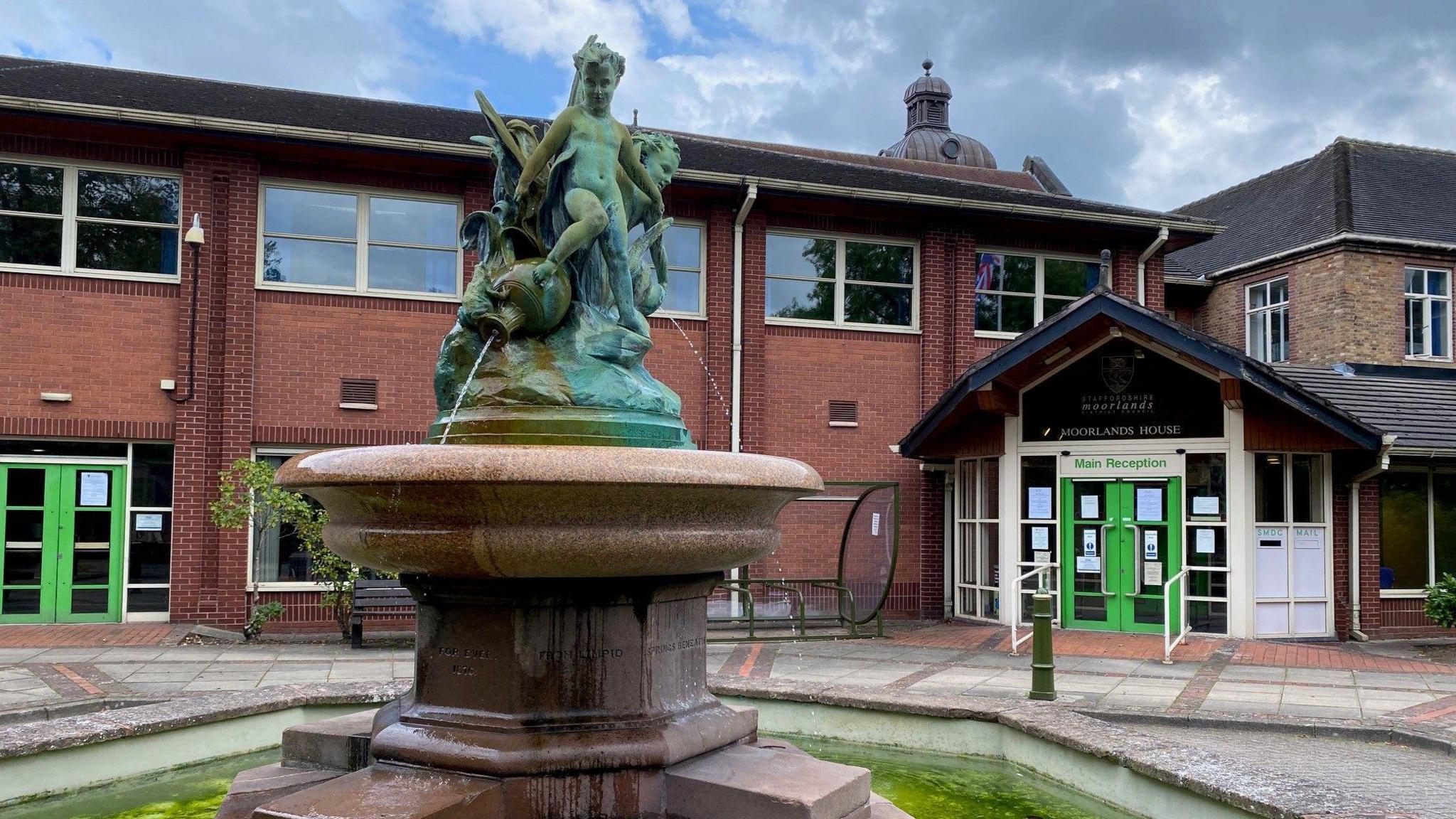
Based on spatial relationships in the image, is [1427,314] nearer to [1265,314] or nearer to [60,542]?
[1265,314]

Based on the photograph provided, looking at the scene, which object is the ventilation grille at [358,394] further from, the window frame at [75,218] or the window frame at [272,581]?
the window frame at [75,218]

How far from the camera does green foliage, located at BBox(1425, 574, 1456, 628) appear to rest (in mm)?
14070

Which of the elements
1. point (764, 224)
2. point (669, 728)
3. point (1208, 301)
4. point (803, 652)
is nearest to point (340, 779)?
point (669, 728)

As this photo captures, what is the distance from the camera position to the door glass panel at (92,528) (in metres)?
15.2

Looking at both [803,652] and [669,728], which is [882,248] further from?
[669,728]

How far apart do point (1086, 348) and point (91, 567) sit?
13.6 m

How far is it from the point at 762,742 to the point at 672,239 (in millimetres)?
13175

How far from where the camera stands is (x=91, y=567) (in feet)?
50.0

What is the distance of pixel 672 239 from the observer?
17.8m

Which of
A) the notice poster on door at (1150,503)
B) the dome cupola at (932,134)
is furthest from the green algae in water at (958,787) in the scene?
the dome cupola at (932,134)

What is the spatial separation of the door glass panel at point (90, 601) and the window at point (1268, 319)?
20549 mm

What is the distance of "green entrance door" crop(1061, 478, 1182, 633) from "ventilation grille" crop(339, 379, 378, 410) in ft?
31.7

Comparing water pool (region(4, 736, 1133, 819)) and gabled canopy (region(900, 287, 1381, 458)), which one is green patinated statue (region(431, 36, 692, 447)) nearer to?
water pool (region(4, 736, 1133, 819))

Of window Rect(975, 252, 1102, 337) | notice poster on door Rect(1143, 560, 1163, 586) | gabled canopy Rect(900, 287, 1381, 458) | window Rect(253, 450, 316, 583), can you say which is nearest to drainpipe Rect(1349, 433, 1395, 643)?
gabled canopy Rect(900, 287, 1381, 458)
